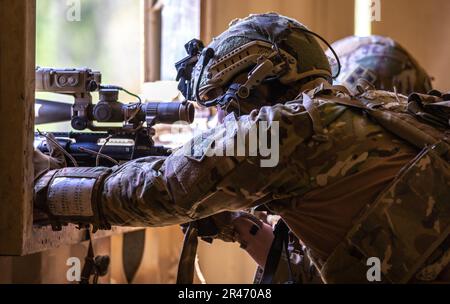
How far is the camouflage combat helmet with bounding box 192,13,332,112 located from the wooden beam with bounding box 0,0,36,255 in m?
0.43

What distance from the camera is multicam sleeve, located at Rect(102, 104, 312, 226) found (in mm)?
1173

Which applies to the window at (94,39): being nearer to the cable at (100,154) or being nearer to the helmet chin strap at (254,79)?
the cable at (100,154)

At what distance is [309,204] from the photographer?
1.23 meters

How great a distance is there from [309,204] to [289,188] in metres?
0.05

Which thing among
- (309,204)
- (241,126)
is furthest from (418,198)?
(241,126)

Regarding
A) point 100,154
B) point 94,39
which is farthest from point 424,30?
point 100,154

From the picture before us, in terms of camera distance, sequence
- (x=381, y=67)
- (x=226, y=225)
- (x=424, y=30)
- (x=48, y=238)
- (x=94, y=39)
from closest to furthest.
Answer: (x=48, y=238) → (x=226, y=225) → (x=94, y=39) → (x=381, y=67) → (x=424, y=30)

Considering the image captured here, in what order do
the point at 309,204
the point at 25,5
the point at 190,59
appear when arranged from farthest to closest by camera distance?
1. the point at 190,59
2. the point at 309,204
3. the point at 25,5

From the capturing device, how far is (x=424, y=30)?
12.6ft

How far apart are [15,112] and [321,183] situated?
546 millimetres

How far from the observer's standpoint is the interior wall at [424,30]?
3.73m

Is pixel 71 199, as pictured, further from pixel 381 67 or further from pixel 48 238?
pixel 381 67
